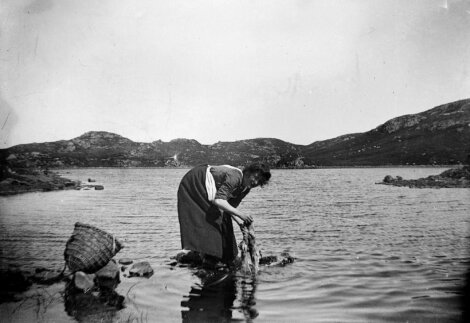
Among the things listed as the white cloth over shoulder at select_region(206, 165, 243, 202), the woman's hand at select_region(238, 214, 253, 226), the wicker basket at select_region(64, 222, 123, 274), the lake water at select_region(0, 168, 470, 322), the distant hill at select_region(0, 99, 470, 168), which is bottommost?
the lake water at select_region(0, 168, 470, 322)

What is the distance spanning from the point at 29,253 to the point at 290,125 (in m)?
5.76

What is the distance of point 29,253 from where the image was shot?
6.98 metres

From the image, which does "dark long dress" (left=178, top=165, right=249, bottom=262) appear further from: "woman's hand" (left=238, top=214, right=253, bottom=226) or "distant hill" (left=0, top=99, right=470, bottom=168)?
"distant hill" (left=0, top=99, right=470, bottom=168)

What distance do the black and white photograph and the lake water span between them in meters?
0.04

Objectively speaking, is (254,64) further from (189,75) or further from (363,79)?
(363,79)

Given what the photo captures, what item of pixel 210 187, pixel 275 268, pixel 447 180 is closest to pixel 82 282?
pixel 210 187

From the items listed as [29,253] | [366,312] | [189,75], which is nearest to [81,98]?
[189,75]

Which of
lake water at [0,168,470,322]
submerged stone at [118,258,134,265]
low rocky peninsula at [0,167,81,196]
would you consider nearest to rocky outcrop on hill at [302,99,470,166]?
lake water at [0,168,470,322]

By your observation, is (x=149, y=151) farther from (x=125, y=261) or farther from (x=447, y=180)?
(x=447, y=180)

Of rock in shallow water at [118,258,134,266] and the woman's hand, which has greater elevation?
the woman's hand

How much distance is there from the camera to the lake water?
4746 millimetres

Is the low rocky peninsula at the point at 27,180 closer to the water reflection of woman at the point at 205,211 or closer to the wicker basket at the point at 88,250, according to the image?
the wicker basket at the point at 88,250

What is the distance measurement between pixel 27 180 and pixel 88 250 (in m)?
4.43

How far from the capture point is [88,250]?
568cm
